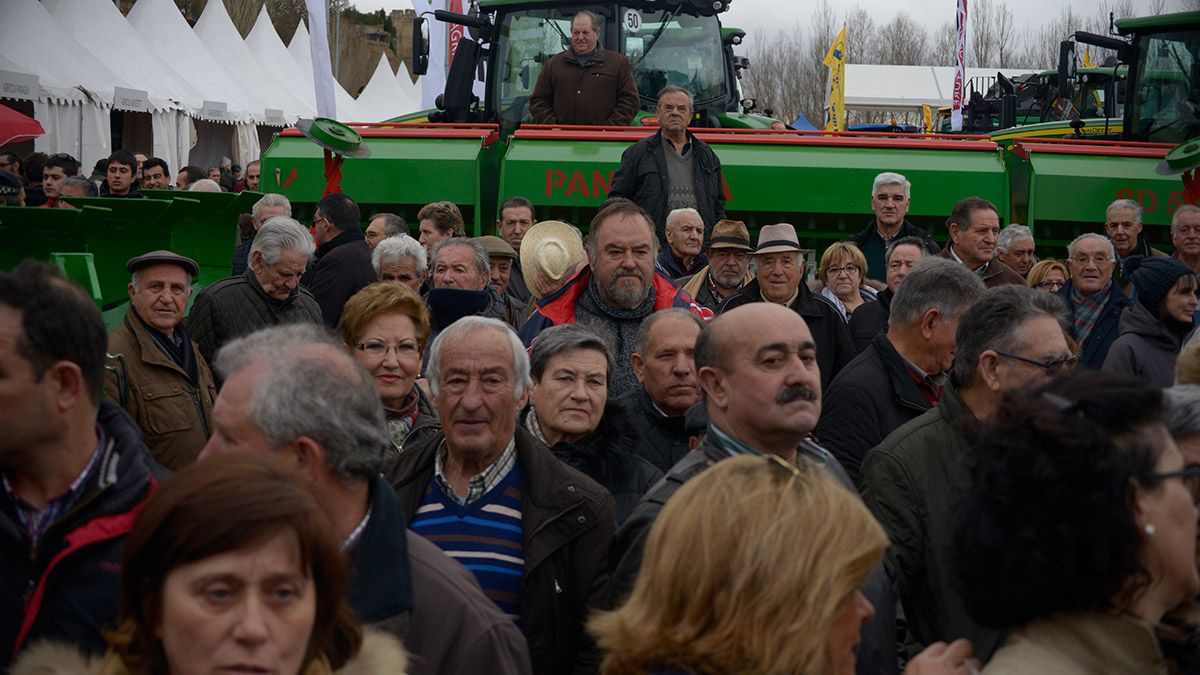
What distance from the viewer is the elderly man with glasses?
793cm

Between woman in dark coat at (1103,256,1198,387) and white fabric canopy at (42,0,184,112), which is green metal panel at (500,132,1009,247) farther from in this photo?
white fabric canopy at (42,0,184,112)

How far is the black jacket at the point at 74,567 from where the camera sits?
8.71 ft

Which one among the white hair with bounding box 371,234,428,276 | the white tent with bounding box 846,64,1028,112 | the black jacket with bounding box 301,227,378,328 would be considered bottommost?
the black jacket with bounding box 301,227,378,328

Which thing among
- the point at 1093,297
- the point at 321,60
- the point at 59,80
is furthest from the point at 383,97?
the point at 1093,297

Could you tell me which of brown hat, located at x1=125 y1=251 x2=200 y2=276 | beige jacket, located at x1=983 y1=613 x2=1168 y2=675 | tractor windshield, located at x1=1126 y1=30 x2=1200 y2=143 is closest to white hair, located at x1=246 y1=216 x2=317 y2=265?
brown hat, located at x1=125 y1=251 x2=200 y2=276

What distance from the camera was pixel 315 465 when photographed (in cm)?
286

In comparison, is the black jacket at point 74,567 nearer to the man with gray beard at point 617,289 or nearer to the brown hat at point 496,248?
the man with gray beard at point 617,289

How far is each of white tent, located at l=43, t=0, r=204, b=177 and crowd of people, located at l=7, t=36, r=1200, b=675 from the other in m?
18.3

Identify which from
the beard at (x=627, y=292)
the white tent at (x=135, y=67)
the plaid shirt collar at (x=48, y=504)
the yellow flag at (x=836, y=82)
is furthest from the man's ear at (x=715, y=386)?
the yellow flag at (x=836, y=82)

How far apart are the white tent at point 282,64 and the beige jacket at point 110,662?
106ft

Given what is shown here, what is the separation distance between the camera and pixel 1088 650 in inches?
91.9

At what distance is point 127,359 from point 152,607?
3.69 m

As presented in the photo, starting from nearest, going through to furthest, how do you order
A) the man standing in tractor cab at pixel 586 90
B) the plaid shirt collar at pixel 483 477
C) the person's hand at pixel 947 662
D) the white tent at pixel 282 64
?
the person's hand at pixel 947 662 → the plaid shirt collar at pixel 483 477 → the man standing in tractor cab at pixel 586 90 → the white tent at pixel 282 64

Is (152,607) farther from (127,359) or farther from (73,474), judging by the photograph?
(127,359)
